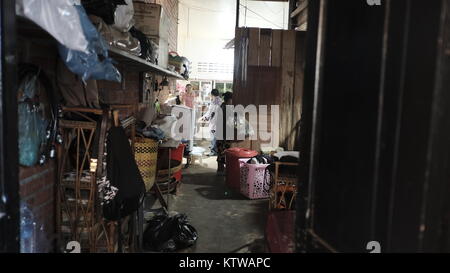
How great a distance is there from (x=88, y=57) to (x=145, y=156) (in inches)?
72.0

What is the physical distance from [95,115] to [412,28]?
1.93 metres

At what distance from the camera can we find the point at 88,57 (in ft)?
5.05

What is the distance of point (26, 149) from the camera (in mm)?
1800

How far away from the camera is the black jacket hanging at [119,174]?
2199 millimetres

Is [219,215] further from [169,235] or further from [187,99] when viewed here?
[187,99]

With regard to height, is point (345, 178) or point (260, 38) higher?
point (260, 38)

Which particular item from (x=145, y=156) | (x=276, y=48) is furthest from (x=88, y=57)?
(x=276, y=48)

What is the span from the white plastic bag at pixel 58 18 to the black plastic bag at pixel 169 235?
2.22 m

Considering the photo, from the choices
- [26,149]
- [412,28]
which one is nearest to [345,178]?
[412,28]

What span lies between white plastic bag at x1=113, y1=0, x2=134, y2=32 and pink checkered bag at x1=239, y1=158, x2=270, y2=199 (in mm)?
2787

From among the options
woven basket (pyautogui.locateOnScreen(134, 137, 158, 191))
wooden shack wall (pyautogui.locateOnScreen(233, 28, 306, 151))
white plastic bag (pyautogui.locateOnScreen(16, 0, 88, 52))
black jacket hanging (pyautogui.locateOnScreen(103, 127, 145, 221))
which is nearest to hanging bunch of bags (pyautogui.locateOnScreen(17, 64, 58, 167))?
black jacket hanging (pyautogui.locateOnScreen(103, 127, 145, 221))

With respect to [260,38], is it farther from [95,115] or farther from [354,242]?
[354,242]

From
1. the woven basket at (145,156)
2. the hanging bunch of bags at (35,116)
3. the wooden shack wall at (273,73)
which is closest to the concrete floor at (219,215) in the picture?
the woven basket at (145,156)

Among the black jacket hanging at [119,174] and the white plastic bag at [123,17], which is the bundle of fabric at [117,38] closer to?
the white plastic bag at [123,17]
